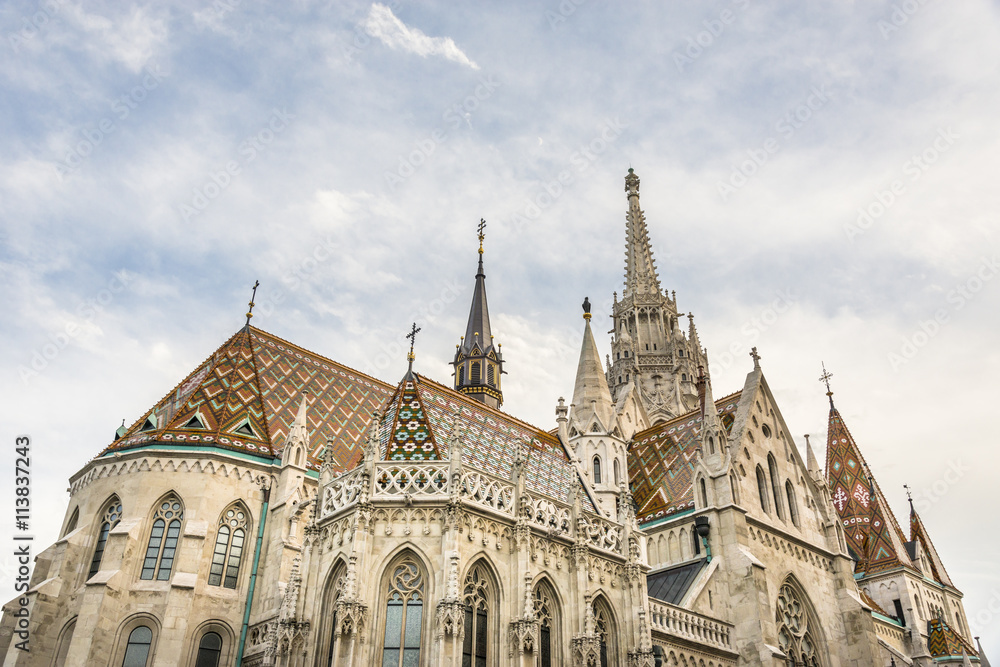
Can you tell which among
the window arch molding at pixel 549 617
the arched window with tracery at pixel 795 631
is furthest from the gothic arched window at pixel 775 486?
the window arch molding at pixel 549 617

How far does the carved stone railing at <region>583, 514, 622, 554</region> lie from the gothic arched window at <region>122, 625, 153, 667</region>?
10814 mm

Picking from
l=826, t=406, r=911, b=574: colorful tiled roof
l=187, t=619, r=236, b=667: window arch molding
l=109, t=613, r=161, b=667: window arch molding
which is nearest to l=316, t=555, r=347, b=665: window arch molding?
l=187, t=619, r=236, b=667: window arch molding

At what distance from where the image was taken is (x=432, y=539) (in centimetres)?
1592

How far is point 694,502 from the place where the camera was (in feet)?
82.4

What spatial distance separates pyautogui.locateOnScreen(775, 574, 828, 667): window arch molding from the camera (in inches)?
931

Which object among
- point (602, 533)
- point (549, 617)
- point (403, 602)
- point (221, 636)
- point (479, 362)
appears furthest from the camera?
point (479, 362)

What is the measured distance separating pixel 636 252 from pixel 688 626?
39.6 metres

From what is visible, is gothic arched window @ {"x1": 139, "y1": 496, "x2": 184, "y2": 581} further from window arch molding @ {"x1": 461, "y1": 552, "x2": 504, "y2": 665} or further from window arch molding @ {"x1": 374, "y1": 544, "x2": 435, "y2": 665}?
window arch molding @ {"x1": 461, "y1": 552, "x2": 504, "y2": 665}

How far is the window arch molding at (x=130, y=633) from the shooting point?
63.1 feet

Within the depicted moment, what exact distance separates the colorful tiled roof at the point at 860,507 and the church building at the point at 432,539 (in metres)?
3.00

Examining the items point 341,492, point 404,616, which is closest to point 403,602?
point 404,616

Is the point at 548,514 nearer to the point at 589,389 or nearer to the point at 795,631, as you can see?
the point at 795,631

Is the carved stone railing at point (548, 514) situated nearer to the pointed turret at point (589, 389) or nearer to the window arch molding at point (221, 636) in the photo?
the window arch molding at point (221, 636)

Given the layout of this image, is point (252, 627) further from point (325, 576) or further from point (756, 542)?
point (756, 542)
